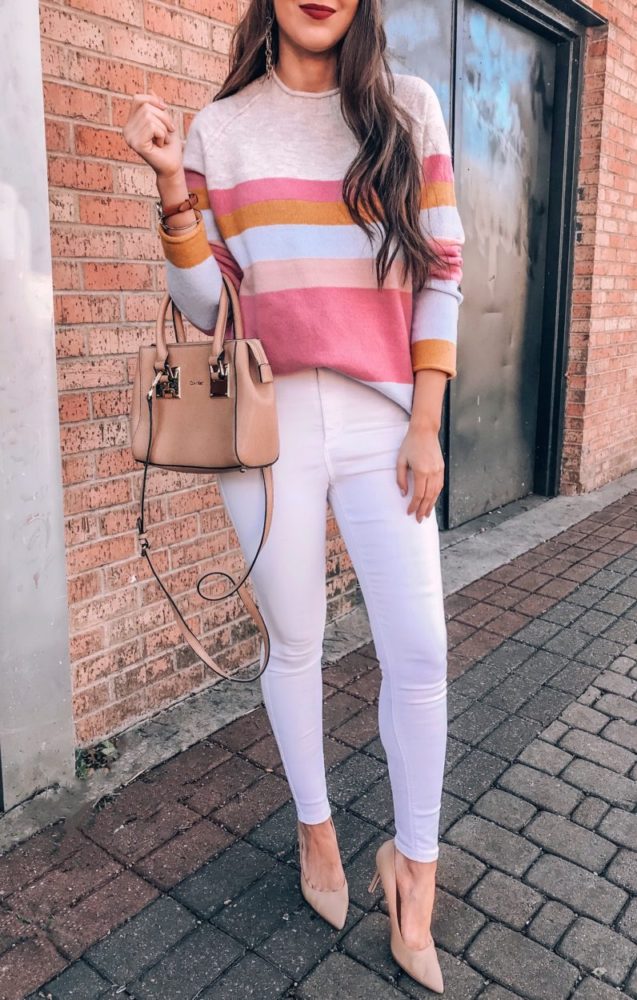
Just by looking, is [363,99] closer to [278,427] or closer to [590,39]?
[278,427]

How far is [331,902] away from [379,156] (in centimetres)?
170

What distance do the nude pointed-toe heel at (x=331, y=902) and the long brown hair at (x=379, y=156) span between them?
144cm

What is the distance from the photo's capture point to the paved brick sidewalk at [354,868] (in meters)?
1.99

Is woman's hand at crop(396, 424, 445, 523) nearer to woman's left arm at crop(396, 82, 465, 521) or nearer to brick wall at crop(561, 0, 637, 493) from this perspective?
woman's left arm at crop(396, 82, 465, 521)

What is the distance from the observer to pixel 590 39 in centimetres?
557

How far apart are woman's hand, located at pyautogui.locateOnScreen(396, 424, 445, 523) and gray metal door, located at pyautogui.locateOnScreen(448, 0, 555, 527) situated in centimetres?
332

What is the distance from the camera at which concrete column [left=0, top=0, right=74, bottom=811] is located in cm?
225

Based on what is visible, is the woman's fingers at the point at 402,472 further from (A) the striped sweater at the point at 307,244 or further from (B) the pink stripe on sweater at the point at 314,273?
(B) the pink stripe on sweater at the point at 314,273

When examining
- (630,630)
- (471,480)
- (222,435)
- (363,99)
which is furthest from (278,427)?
(471,480)

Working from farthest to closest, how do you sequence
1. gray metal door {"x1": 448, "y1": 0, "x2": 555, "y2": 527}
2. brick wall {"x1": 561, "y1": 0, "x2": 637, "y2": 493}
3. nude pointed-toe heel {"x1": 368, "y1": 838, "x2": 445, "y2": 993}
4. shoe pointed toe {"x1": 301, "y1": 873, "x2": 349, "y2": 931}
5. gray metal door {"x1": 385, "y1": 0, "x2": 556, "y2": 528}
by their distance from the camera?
brick wall {"x1": 561, "y1": 0, "x2": 637, "y2": 493} < gray metal door {"x1": 448, "y1": 0, "x2": 555, "y2": 527} < gray metal door {"x1": 385, "y1": 0, "x2": 556, "y2": 528} < shoe pointed toe {"x1": 301, "y1": 873, "x2": 349, "y2": 931} < nude pointed-toe heel {"x1": 368, "y1": 838, "x2": 445, "y2": 993}

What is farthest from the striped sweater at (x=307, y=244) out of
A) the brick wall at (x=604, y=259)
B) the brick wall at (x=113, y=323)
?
the brick wall at (x=604, y=259)

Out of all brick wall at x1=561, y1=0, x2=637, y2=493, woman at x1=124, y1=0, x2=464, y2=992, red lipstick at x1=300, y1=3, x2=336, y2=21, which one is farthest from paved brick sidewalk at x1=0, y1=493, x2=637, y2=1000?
brick wall at x1=561, y1=0, x2=637, y2=493

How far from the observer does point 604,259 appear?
5891mm

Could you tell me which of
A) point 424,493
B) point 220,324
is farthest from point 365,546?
point 220,324
